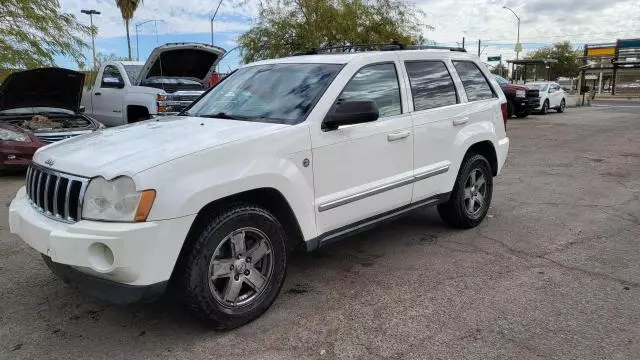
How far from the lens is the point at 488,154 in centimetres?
591

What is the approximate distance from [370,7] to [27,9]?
9.94m

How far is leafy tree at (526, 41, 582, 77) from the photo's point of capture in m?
72.5

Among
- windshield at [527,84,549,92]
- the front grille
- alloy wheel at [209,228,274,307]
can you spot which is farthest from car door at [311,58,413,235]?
windshield at [527,84,549,92]

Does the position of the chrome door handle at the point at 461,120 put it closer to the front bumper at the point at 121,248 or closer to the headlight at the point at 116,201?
the front bumper at the point at 121,248

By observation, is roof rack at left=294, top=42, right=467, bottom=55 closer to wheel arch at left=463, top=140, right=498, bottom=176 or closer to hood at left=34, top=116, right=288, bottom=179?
wheel arch at left=463, top=140, right=498, bottom=176

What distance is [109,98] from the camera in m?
12.2

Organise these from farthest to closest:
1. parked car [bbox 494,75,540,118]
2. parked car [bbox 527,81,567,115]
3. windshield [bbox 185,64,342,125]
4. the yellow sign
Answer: the yellow sign < parked car [bbox 527,81,567,115] < parked car [bbox 494,75,540,118] < windshield [bbox 185,64,342,125]

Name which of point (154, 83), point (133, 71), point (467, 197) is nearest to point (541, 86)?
point (133, 71)

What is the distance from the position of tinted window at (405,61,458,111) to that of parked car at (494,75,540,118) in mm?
18055

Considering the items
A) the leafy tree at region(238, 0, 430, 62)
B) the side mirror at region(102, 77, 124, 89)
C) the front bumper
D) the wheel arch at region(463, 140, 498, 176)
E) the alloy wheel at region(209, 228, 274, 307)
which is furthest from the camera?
the leafy tree at region(238, 0, 430, 62)

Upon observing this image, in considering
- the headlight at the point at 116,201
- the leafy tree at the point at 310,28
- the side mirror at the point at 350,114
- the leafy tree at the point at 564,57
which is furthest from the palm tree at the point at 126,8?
the leafy tree at the point at 564,57

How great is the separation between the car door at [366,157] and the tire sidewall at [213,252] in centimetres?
41

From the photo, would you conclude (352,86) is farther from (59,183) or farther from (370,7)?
(370,7)

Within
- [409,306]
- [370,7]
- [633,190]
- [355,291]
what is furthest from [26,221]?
[370,7]
